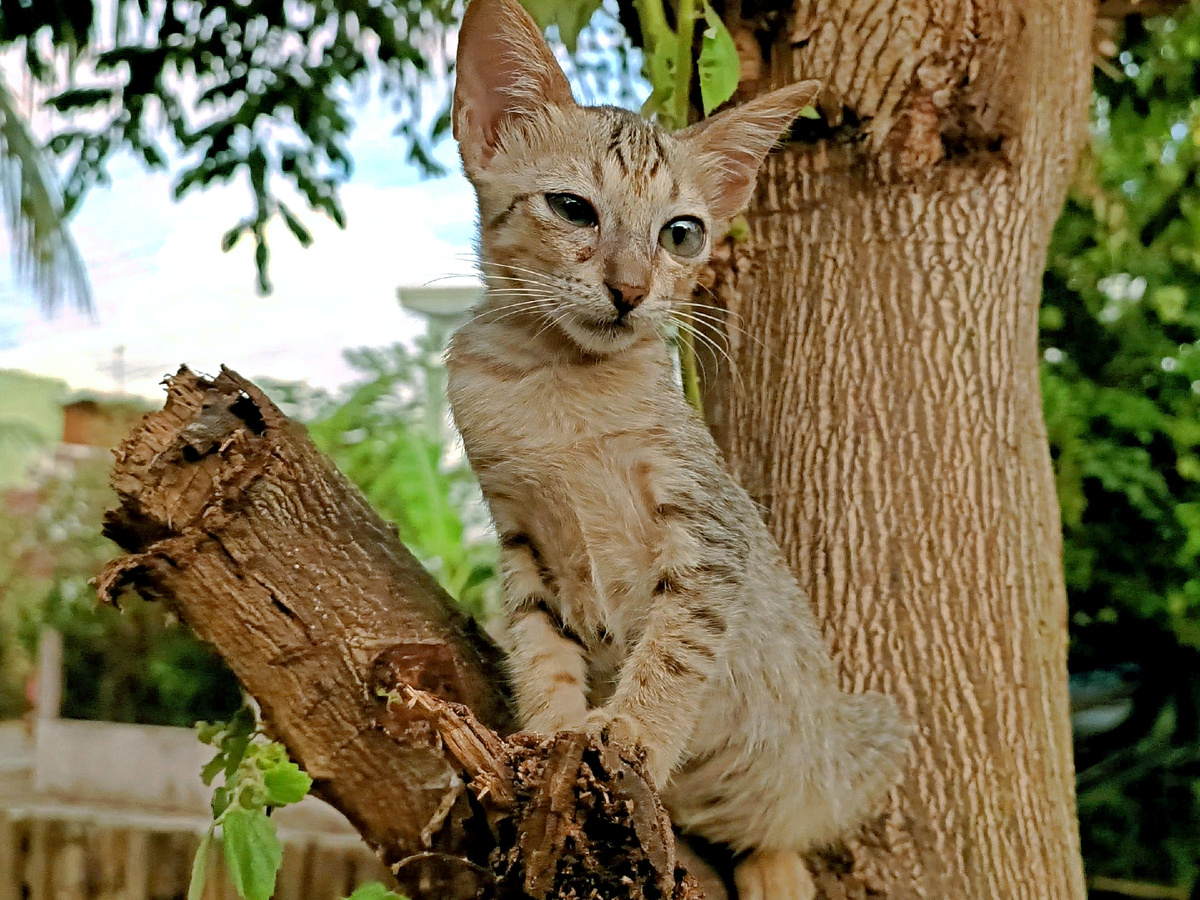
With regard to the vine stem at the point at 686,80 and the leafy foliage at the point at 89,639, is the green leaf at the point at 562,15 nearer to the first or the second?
the vine stem at the point at 686,80

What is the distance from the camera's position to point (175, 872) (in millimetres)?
3508

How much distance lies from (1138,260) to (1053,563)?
2.25 m

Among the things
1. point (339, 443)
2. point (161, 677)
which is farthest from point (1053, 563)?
point (161, 677)

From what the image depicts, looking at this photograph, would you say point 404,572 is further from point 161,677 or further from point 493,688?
point 161,677

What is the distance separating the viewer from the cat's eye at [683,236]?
1.71 m

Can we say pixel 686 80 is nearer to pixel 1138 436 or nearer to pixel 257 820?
pixel 257 820

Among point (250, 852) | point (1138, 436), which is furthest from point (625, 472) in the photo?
point (1138, 436)

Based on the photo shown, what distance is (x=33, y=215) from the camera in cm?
351

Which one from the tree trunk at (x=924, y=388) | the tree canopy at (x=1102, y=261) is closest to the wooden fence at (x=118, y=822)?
the tree canopy at (x=1102, y=261)

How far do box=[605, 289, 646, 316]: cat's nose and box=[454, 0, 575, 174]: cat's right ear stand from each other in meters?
0.41

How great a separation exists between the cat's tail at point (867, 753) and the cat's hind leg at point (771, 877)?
5.1 inches

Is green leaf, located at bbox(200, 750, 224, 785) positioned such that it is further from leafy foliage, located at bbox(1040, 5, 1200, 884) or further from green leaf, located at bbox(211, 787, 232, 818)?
leafy foliage, located at bbox(1040, 5, 1200, 884)

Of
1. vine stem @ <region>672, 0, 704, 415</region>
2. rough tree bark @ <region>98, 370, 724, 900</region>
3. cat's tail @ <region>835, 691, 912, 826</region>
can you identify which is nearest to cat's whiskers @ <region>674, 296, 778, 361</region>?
vine stem @ <region>672, 0, 704, 415</region>

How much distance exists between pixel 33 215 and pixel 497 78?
2.55 meters
